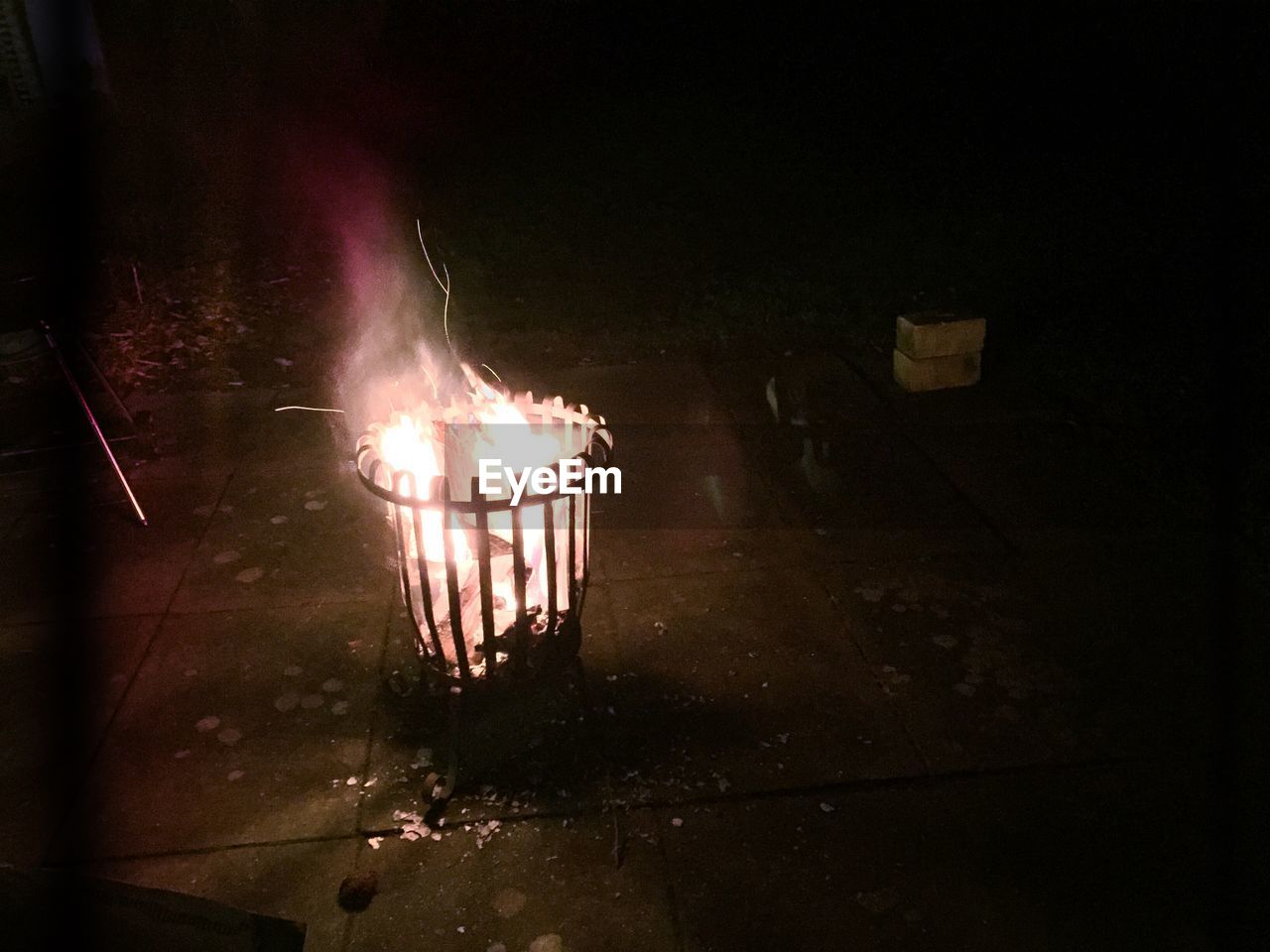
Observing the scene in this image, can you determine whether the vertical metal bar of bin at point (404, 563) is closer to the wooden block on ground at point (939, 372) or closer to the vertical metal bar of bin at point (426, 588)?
the vertical metal bar of bin at point (426, 588)

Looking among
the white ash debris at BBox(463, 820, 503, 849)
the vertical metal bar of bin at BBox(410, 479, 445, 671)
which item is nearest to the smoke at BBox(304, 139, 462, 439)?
the vertical metal bar of bin at BBox(410, 479, 445, 671)

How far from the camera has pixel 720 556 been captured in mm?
4340

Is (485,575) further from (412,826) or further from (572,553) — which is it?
(412,826)

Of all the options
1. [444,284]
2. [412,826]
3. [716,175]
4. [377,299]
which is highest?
[716,175]

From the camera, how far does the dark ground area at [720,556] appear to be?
9.09 ft

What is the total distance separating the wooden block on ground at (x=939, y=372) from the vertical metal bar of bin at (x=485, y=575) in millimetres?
3992

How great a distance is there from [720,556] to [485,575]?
176cm

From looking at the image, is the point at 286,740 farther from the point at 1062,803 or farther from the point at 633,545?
the point at 1062,803

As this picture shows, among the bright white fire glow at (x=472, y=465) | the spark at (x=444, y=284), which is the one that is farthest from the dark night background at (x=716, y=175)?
the bright white fire glow at (x=472, y=465)

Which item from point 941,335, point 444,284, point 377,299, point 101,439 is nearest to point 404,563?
point 101,439

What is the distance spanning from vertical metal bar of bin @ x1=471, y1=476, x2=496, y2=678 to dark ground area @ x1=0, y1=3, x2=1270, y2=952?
1.42 feet

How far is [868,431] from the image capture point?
557cm

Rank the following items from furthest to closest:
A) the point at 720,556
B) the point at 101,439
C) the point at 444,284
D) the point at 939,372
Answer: the point at 444,284 → the point at 939,372 → the point at 101,439 → the point at 720,556

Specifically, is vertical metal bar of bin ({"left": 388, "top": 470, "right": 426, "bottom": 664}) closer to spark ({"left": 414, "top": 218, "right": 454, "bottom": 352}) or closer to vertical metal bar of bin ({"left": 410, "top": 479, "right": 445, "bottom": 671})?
vertical metal bar of bin ({"left": 410, "top": 479, "right": 445, "bottom": 671})
